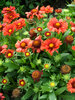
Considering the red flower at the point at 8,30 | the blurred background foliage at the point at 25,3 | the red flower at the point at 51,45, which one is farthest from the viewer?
the blurred background foliage at the point at 25,3

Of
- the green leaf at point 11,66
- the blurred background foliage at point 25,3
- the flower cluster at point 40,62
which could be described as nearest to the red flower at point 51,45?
the flower cluster at point 40,62

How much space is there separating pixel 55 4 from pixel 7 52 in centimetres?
254

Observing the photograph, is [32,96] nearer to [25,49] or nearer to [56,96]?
[56,96]

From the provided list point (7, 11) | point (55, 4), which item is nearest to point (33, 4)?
point (55, 4)

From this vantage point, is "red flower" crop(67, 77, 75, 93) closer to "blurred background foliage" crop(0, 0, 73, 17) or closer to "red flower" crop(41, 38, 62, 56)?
"red flower" crop(41, 38, 62, 56)

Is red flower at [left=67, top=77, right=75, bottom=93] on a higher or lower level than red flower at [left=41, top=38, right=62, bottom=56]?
lower

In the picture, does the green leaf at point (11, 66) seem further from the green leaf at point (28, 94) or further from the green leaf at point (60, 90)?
the green leaf at point (60, 90)

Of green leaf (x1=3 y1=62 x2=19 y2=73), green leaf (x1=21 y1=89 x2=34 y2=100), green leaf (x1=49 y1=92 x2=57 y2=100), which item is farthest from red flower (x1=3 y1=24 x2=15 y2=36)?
green leaf (x1=49 y1=92 x2=57 y2=100)

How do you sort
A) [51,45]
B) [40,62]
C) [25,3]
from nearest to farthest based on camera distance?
[51,45]
[40,62]
[25,3]

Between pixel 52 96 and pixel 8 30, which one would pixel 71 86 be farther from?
pixel 8 30

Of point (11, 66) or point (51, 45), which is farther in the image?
point (11, 66)

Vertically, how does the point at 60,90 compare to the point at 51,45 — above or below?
below

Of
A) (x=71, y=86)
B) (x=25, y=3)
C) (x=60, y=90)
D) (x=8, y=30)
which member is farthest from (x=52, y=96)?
(x=25, y=3)

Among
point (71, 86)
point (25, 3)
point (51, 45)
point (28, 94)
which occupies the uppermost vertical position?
point (25, 3)
